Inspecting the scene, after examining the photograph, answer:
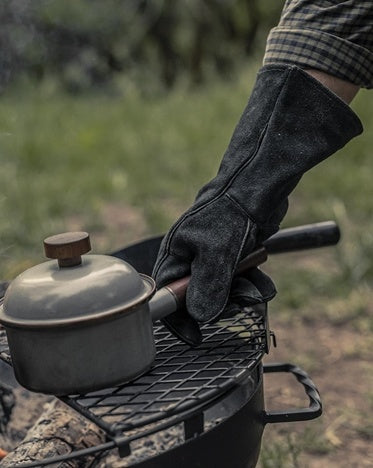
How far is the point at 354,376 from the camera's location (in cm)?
288

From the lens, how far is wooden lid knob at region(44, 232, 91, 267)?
4.25 ft

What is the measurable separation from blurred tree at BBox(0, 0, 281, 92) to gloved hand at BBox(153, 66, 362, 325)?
7296mm

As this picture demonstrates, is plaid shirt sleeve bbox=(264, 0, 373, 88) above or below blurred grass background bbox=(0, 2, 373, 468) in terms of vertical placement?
above

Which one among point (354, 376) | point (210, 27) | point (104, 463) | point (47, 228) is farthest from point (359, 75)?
point (210, 27)

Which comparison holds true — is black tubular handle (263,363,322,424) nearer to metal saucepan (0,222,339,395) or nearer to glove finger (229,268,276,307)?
glove finger (229,268,276,307)

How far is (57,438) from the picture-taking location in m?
1.64

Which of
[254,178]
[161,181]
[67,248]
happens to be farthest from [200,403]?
[161,181]

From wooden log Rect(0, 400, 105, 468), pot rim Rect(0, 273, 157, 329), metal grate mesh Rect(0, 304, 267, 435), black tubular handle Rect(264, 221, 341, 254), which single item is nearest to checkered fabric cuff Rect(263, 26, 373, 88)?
black tubular handle Rect(264, 221, 341, 254)

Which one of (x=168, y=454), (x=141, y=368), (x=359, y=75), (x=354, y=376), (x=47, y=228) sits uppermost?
(x=359, y=75)

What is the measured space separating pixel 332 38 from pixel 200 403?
808 mm

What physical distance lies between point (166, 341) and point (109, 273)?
402 mm

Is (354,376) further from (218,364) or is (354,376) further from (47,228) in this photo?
(47,228)

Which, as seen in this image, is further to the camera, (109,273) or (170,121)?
(170,121)

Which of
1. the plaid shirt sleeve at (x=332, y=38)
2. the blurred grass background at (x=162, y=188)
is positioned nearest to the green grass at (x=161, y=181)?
the blurred grass background at (x=162, y=188)
